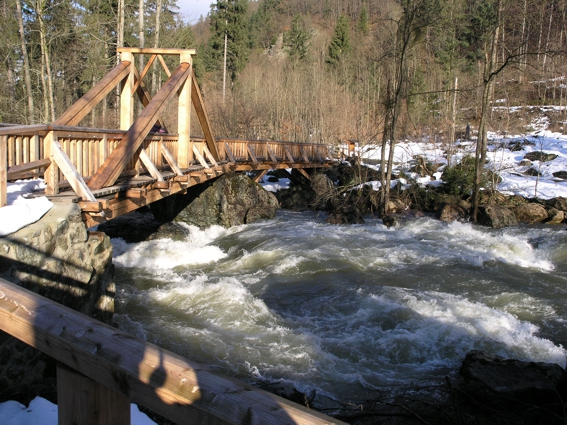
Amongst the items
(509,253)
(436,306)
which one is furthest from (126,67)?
(509,253)

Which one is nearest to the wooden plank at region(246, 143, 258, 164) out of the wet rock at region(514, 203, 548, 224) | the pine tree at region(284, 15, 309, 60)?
the wet rock at region(514, 203, 548, 224)

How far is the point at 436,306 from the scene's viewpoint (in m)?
7.74

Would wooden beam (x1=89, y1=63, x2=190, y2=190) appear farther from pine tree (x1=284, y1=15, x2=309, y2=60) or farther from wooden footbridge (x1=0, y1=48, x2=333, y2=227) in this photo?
pine tree (x1=284, y1=15, x2=309, y2=60)

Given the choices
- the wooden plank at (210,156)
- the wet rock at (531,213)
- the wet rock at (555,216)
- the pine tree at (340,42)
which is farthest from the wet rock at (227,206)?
the pine tree at (340,42)

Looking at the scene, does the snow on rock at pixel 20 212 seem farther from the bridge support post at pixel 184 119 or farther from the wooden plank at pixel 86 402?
the bridge support post at pixel 184 119

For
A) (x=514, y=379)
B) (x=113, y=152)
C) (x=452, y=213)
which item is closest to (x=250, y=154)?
(x=452, y=213)

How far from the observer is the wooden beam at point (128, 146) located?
6.59 metres

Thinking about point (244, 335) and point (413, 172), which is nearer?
point (244, 335)

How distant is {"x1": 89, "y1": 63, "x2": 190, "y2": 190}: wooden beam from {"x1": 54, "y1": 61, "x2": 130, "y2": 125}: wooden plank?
71cm

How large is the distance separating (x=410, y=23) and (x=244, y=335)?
1379cm

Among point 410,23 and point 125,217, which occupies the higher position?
point 410,23

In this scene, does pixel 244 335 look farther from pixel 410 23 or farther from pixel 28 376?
pixel 410 23

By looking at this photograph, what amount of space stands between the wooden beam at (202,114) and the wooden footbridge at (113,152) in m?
0.02

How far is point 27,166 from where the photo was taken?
16.9 ft
